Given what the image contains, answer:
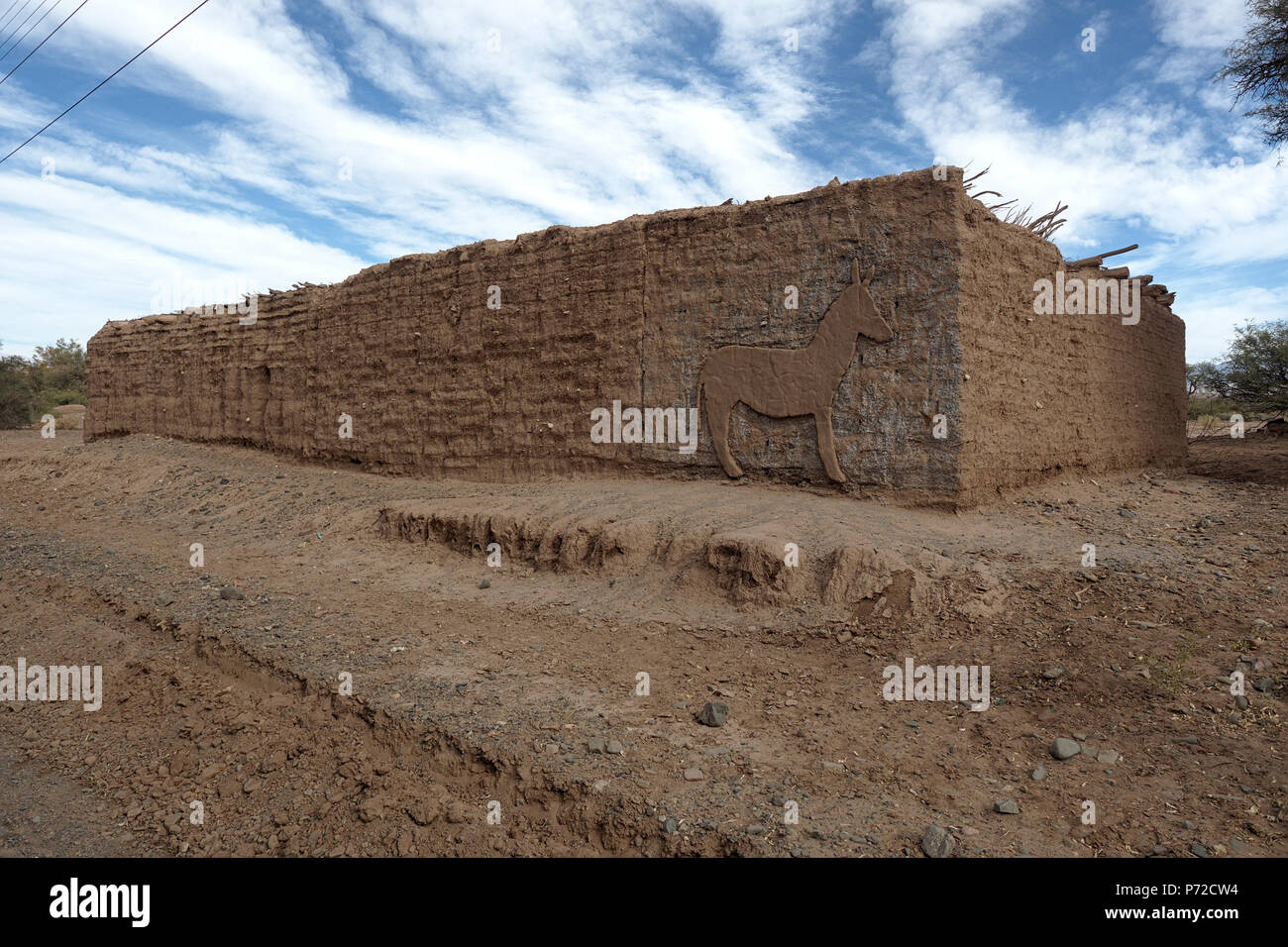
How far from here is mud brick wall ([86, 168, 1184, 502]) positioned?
6613 millimetres

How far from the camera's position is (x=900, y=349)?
21.9 feet

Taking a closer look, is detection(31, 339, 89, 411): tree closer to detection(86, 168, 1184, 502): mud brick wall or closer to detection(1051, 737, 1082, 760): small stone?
detection(86, 168, 1184, 502): mud brick wall

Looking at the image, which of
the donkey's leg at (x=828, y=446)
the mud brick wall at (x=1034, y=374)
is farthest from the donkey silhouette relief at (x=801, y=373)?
the mud brick wall at (x=1034, y=374)

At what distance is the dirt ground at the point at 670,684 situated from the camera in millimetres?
3178

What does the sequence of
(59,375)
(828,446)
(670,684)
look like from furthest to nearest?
(59,375) → (828,446) → (670,684)

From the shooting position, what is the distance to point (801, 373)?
7.10 m

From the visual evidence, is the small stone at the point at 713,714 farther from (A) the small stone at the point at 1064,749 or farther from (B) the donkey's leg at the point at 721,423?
(B) the donkey's leg at the point at 721,423

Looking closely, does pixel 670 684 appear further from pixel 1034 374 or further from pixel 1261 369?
pixel 1261 369

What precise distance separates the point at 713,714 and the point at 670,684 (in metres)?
0.54

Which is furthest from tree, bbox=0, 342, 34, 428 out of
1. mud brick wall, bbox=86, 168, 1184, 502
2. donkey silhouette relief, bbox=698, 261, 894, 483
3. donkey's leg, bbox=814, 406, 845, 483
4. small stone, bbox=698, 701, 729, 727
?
small stone, bbox=698, 701, 729, 727

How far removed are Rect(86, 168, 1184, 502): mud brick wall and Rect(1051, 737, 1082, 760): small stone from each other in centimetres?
322

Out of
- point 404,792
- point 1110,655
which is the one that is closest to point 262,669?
point 404,792

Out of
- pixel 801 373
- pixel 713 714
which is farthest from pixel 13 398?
pixel 713 714
